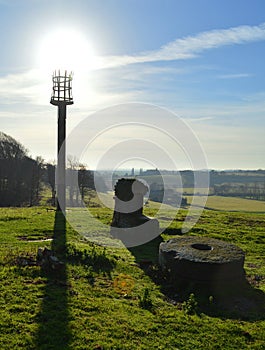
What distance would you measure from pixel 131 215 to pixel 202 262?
9.29 m

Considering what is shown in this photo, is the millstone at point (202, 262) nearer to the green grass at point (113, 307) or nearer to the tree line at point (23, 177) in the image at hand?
the green grass at point (113, 307)

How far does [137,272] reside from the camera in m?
12.8

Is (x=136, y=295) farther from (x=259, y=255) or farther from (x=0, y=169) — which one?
(x=0, y=169)

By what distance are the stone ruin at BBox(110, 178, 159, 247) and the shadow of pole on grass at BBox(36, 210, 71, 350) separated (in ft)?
24.7

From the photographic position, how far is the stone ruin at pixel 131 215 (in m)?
19.5

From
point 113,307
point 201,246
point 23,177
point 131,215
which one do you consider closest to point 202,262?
point 201,246

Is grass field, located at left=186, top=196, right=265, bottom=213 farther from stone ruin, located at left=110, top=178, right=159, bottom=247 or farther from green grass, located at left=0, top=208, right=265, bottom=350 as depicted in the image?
green grass, located at left=0, top=208, right=265, bottom=350

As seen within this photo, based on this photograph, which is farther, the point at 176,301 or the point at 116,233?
the point at 116,233

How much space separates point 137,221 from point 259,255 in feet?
22.4

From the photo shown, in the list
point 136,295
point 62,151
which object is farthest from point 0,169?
point 136,295

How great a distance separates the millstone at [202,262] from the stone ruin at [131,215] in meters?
6.15

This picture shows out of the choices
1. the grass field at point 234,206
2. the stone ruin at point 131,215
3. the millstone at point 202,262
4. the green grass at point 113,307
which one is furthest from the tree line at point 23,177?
the millstone at point 202,262

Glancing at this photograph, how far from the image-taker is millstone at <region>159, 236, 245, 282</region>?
1127cm

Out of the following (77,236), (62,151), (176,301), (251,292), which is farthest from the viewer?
(62,151)
